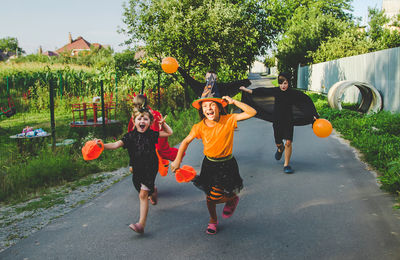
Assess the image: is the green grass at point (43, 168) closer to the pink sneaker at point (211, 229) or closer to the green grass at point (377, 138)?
the pink sneaker at point (211, 229)

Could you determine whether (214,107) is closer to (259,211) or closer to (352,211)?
(259,211)

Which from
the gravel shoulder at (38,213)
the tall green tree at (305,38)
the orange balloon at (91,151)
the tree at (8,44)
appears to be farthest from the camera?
the tree at (8,44)

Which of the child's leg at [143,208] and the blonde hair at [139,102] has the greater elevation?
the blonde hair at [139,102]

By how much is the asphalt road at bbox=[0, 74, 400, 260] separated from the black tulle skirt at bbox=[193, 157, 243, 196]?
521 mm

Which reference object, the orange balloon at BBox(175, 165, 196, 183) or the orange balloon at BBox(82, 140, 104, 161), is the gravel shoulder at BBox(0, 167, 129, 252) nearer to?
the orange balloon at BBox(82, 140, 104, 161)

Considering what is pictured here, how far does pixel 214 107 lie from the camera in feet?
12.6

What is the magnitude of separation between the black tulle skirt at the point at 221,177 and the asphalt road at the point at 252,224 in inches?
20.5

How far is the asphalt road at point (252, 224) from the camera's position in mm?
3453

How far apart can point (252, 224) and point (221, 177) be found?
78cm

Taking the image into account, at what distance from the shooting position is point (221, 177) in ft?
12.6

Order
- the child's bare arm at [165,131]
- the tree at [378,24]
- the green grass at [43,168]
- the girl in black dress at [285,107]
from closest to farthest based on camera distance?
the child's bare arm at [165,131] → the green grass at [43,168] → the girl in black dress at [285,107] → the tree at [378,24]

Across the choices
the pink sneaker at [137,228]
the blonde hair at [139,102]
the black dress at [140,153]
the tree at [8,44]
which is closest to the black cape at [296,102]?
the blonde hair at [139,102]

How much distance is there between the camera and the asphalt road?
345 centimetres

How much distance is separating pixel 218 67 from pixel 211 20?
2.22 meters
